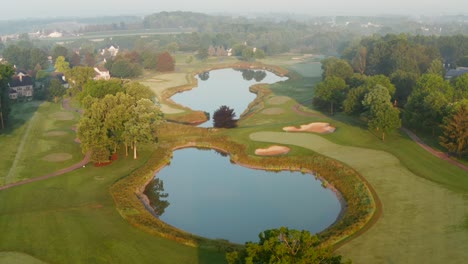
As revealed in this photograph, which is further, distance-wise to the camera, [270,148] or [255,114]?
[255,114]

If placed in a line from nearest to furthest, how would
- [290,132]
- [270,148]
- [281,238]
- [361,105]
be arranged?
[281,238]
[270,148]
[290,132]
[361,105]

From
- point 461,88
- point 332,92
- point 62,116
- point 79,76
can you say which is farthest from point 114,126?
point 461,88

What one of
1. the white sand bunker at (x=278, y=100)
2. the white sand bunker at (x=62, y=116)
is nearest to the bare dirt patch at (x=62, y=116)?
the white sand bunker at (x=62, y=116)

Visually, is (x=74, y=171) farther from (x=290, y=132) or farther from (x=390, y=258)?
(x=390, y=258)

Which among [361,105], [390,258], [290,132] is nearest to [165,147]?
[290,132]

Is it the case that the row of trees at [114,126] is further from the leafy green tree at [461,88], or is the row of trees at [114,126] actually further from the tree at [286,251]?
the leafy green tree at [461,88]

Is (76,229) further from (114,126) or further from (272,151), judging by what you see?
(272,151)
